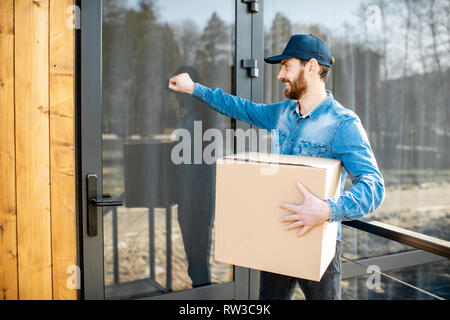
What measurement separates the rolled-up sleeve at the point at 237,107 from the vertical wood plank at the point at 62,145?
523 millimetres

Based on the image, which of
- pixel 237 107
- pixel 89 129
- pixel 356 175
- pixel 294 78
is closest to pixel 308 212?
pixel 356 175

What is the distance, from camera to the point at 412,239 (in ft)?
4.49

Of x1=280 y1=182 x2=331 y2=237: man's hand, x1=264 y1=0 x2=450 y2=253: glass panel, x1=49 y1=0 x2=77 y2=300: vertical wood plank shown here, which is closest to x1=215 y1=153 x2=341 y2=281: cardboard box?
x1=280 y1=182 x2=331 y2=237: man's hand

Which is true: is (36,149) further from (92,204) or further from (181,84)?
(181,84)

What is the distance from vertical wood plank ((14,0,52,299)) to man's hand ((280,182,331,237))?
99 cm

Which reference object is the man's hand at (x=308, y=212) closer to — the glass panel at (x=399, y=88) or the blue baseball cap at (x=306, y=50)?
the blue baseball cap at (x=306, y=50)

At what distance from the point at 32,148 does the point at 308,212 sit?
42.6 inches

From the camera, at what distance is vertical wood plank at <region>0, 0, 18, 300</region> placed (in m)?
1.42

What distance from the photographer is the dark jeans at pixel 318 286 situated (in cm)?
148

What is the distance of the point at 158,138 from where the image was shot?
175 centimetres

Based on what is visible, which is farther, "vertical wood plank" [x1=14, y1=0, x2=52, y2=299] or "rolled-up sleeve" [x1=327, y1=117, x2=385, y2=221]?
"vertical wood plank" [x1=14, y1=0, x2=52, y2=299]
